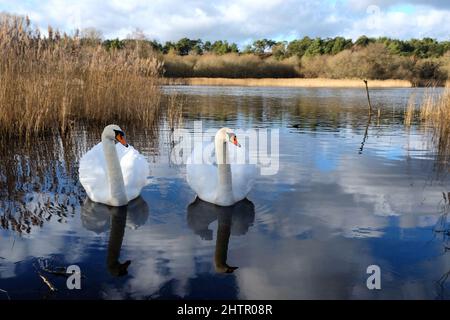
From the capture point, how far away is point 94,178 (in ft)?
18.2

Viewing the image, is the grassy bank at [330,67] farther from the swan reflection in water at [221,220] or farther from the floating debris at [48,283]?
the floating debris at [48,283]

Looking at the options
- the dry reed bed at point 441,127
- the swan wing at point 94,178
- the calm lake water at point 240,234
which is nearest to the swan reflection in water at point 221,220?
the calm lake water at point 240,234

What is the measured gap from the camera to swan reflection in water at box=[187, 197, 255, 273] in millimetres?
4406

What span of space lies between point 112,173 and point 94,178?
0.50 meters

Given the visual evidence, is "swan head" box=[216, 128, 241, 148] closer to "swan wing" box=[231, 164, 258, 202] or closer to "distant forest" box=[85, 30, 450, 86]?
"swan wing" box=[231, 164, 258, 202]

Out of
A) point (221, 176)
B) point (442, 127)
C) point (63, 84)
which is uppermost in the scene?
point (63, 84)

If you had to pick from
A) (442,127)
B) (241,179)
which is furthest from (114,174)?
(442,127)

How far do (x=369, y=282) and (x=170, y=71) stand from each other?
46.9 meters

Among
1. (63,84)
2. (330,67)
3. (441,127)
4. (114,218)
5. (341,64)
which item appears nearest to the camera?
(114,218)

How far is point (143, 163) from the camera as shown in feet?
19.2

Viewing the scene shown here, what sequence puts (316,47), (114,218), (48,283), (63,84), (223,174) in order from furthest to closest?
(316,47)
(63,84)
(223,174)
(114,218)
(48,283)

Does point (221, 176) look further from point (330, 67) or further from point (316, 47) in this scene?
point (316, 47)

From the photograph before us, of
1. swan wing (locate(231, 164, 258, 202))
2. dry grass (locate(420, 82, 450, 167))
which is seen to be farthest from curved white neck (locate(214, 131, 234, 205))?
dry grass (locate(420, 82, 450, 167))
